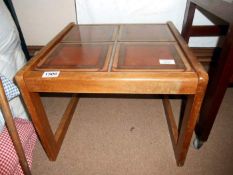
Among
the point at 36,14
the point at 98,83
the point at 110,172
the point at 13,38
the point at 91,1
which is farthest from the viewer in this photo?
the point at 36,14

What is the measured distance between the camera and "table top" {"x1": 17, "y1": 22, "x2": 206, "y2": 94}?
2.03 feet

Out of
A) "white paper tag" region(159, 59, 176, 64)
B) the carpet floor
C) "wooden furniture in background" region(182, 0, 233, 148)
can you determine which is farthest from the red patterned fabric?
"wooden furniture in background" region(182, 0, 233, 148)

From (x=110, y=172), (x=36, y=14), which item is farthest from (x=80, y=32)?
(x=110, y=172)

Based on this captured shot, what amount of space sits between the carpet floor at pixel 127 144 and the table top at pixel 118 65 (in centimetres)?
41

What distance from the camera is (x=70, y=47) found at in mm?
872

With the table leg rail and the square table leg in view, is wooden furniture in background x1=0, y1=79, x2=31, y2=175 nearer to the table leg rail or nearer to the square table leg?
the square table leg

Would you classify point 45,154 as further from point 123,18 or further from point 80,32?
point 123,18

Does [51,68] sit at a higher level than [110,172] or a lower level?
higher

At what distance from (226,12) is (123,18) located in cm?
74

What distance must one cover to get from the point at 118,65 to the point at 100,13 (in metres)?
0.76

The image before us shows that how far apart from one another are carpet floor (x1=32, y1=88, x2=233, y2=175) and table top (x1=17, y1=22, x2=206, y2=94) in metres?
0.41

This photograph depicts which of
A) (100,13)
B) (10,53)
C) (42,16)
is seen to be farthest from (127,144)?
(42,16)

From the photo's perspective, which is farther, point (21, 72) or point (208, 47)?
point (208, 47)

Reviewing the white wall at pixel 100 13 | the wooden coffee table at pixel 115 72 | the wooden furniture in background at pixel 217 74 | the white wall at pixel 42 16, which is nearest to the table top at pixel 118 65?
the wooden coffee table at pixel 115 72
